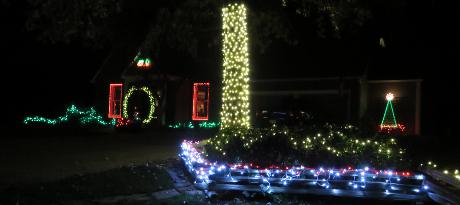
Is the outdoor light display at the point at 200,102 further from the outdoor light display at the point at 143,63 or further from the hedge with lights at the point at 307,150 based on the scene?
the hedge with lights at the point at 307,150

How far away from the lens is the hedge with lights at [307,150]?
977 cm

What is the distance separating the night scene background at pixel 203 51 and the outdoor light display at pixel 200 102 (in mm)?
503

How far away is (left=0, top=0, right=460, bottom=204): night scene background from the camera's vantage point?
15296 mm

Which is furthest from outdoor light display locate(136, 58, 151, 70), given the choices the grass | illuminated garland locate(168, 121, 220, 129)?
the grass

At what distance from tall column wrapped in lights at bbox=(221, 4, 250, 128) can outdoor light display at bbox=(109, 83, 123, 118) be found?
1703 centimetres

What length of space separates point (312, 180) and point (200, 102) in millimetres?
18654

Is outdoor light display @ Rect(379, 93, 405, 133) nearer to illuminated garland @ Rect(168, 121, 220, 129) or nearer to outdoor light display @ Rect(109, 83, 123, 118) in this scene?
illuminated garland @ Rect(168, 121, 220, 129)

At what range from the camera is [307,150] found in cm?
1002

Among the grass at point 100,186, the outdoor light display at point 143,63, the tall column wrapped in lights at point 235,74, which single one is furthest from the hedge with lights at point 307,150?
the outdoor light display at point 143,63

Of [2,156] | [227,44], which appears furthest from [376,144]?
[2,156]

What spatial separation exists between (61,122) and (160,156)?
1401cm

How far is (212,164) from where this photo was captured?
9.44m

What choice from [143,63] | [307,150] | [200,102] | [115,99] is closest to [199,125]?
[200,102]

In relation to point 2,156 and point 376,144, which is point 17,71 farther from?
point 376,144
